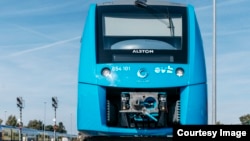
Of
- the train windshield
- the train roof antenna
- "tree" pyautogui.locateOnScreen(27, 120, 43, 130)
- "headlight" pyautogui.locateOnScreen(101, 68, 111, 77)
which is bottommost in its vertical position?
"tree" pyautogui.locateOnScreen(27, 120, 43, 130)

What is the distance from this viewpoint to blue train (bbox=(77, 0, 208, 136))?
38.8ft

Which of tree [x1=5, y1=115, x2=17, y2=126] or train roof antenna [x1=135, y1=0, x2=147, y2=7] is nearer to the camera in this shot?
train roof antenna [x1=135, y1=0, x2=147, y2=7]

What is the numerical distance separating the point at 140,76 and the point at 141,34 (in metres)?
1.21

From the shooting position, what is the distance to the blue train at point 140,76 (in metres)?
11.8

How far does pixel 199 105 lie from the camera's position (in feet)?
38.9

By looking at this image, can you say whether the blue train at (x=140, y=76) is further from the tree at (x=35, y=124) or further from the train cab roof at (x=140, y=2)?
the tree at (x=35, y=124)

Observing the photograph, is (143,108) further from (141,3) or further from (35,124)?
(35,124)

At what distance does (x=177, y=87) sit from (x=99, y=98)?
6.09 feet

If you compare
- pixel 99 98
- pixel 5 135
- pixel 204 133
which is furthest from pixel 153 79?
pixel 5 135

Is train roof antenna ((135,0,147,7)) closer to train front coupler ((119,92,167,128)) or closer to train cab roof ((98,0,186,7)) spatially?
train cab roof ((98,0,186,7))

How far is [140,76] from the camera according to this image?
11.9m

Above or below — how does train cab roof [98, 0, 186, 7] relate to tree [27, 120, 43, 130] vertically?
above

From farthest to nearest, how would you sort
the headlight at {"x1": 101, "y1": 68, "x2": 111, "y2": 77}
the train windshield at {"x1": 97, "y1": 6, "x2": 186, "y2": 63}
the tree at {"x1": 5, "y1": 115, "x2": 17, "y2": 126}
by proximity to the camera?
the tree at {"x1": 5, "y1": 115, "x2": 17, "y2": 126} < the train windshield at {"x1": 97, "y1": 6, "x2": 186, "y2": 63} < the headlight at {"x1": 101, "y1": 68, "x2": 111, "y2": 77}

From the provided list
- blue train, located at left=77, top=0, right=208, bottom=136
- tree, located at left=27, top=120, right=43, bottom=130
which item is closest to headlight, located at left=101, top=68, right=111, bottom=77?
blue train, located at left=77, top=0, right=208, bottom=136
